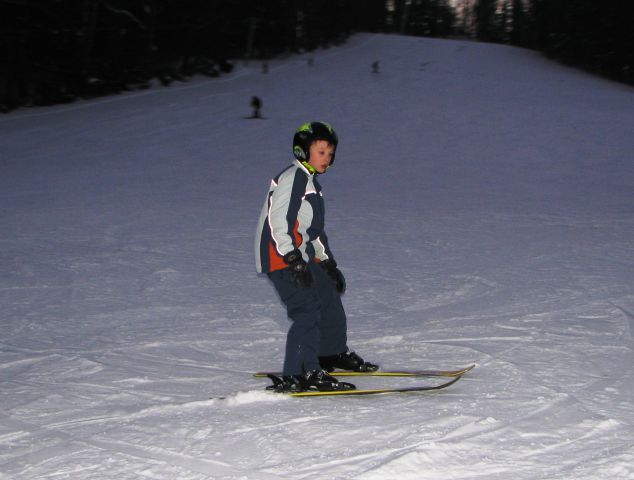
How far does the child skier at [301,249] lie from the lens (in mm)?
3865

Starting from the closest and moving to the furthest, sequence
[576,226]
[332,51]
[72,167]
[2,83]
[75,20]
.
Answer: [576,226], [72,167], [2,83], [75,20], [332,51]

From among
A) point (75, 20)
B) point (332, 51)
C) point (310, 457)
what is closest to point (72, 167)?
point (310, 457)

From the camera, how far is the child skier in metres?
3.87

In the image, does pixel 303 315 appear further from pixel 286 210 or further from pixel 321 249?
pixel 286 210

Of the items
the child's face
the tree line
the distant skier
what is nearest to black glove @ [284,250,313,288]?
the child's face

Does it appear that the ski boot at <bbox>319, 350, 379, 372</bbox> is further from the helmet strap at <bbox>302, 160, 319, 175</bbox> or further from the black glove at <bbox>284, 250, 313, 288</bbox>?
the helmet strap at <bbox>302, 160, 319, 175</bbox>

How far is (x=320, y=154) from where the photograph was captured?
3.91m

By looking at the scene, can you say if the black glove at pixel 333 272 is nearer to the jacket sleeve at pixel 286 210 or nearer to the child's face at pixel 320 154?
the jacket sleeve at pixel 286 210

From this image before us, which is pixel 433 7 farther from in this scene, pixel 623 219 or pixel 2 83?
pixel 623 219

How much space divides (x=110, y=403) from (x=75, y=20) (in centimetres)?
3056

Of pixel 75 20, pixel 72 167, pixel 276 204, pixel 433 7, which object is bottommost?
pixel 72 167

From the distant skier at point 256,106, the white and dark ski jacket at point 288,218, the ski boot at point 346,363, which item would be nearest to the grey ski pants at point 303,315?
the white and dark ski jacket at point 288,218

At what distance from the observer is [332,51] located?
4528cm

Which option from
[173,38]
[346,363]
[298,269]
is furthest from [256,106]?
[298,269]
